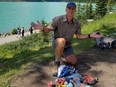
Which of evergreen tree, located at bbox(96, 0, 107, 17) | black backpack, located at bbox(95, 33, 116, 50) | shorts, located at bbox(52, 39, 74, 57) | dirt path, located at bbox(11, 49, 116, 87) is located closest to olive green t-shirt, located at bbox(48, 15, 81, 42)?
shorts, located at bbox(52, 39, 74, 57)

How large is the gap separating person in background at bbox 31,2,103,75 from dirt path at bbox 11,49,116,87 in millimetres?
357

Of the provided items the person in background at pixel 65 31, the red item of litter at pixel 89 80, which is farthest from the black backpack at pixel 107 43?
the red item of litter at pixel 89 80

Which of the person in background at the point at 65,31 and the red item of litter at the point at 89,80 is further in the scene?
the person in background at the point at 65,31

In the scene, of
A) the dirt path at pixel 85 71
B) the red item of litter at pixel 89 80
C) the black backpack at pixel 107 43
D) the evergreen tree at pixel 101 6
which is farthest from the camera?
the evergreen tree at pixel 101 6

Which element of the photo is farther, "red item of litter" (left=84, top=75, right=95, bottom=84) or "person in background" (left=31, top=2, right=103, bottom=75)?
"person in background" (left=31, top=2, right=103, bottom=75)

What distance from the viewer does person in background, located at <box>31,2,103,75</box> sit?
6629 mm

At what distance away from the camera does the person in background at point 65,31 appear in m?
6.63

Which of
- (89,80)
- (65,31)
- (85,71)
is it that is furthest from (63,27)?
(89,80)

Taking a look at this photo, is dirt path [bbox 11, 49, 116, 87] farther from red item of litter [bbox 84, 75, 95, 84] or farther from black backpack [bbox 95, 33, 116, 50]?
black backpack [bbox 95, 33, 116, 50]

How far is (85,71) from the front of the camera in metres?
6.68

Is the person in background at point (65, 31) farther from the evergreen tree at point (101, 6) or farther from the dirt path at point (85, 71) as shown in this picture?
the evergreen tree at point (101, 6)

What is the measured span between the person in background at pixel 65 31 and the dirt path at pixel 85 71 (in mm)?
357

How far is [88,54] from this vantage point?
26.2 ft

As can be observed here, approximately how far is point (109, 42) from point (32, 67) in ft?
8.68
